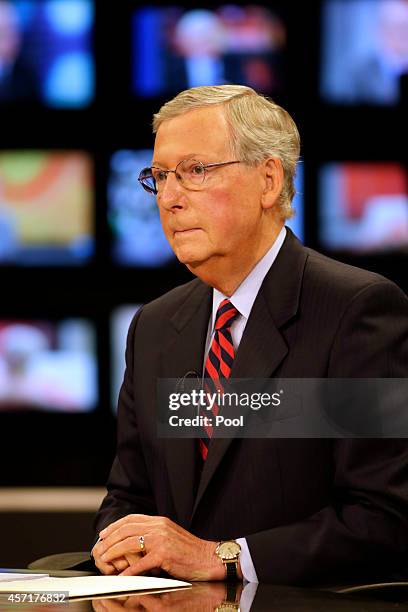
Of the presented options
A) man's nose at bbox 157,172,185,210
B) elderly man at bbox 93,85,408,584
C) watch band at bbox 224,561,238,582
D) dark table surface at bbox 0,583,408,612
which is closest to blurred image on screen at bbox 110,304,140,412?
elderly man at bbox 93,85,408,584

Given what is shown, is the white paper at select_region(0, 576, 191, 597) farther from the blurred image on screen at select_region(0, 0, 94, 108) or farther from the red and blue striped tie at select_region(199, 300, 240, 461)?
the blurred image on screen at select_region(0, 0, 94, 108)

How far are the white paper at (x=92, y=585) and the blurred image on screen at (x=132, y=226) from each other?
2815 millimetres

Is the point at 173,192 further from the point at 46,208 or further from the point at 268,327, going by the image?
the point at 46,208

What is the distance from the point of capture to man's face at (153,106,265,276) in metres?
2.19

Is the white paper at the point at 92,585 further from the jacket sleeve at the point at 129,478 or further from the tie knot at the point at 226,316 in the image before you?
the tie knot at the point at 226,316

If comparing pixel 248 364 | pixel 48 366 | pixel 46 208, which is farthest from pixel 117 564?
pixel 46 208

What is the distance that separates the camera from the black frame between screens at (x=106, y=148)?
460cm

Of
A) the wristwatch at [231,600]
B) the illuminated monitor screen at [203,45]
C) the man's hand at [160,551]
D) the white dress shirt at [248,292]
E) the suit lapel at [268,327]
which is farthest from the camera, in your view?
the illuminated monitor screen at [203,45]

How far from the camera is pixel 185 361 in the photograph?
2.32 m

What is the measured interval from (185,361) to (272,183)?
0.41 meters

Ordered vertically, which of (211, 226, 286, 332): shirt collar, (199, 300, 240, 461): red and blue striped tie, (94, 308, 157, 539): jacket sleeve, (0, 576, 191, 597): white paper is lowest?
(94, 308, 157, 539): jacket sleeve

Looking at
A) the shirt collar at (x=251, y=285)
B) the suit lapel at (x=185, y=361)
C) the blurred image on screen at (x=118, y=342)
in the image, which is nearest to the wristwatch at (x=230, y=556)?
the suit lapel at (x=185, y=361)

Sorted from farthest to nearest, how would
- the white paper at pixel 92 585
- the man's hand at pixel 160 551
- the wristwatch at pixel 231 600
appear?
1. the man's hand at pixel 160 551
2. the white paper at pixel 92 585
3. the wristwatch at pixel 231 600

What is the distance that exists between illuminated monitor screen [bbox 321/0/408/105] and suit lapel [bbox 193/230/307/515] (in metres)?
2.44
